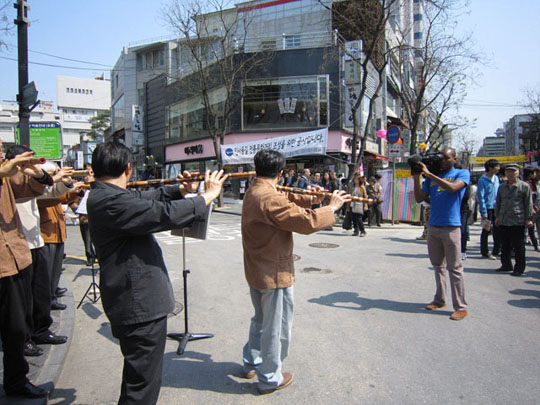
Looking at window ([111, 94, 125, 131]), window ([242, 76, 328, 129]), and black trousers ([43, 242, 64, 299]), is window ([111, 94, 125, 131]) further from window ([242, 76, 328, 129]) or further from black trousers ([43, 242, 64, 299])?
black trousers ([43, 242, 64, 299])

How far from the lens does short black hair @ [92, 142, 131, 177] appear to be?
2.30m

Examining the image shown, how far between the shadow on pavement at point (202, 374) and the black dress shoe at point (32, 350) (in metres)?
1.23

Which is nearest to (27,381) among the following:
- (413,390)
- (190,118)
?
(413,390)

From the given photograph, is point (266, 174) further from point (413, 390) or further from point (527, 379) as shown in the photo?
point (527, 379)

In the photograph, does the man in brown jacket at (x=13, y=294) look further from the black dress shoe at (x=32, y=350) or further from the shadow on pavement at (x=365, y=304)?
the shadow on pavement at (x=365, y=304)

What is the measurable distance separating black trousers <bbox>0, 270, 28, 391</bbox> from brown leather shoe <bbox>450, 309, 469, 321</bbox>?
4.51 meters

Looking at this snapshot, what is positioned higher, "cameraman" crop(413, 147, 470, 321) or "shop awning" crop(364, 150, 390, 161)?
"shop awning" crop(364, 150, 390, 161)

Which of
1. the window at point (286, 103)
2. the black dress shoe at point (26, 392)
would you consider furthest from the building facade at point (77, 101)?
the black dress shoe at point (26, 392)

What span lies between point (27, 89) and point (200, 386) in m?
7.34

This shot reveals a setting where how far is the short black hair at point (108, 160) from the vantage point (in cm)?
230

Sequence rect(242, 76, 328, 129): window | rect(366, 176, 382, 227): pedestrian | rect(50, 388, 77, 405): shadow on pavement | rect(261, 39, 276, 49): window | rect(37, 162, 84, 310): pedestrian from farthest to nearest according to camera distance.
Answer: rect(261, 39, 276, 49): window
rect(242, 76, 328, 129): window
rect(366, 176, 382, 227): pedestrian
rect(37, 162, 84, 310): pedestrian
rect(50, 388, 77, 405): shadow on pavement

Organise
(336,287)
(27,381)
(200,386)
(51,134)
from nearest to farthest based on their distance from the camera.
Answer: (27,381)
(200,386)
(336,287)
(51,134)

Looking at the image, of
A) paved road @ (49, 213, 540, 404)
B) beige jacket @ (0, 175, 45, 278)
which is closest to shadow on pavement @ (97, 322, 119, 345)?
paved road @ (49, 213, 540, 404)

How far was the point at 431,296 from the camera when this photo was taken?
5.62 m
